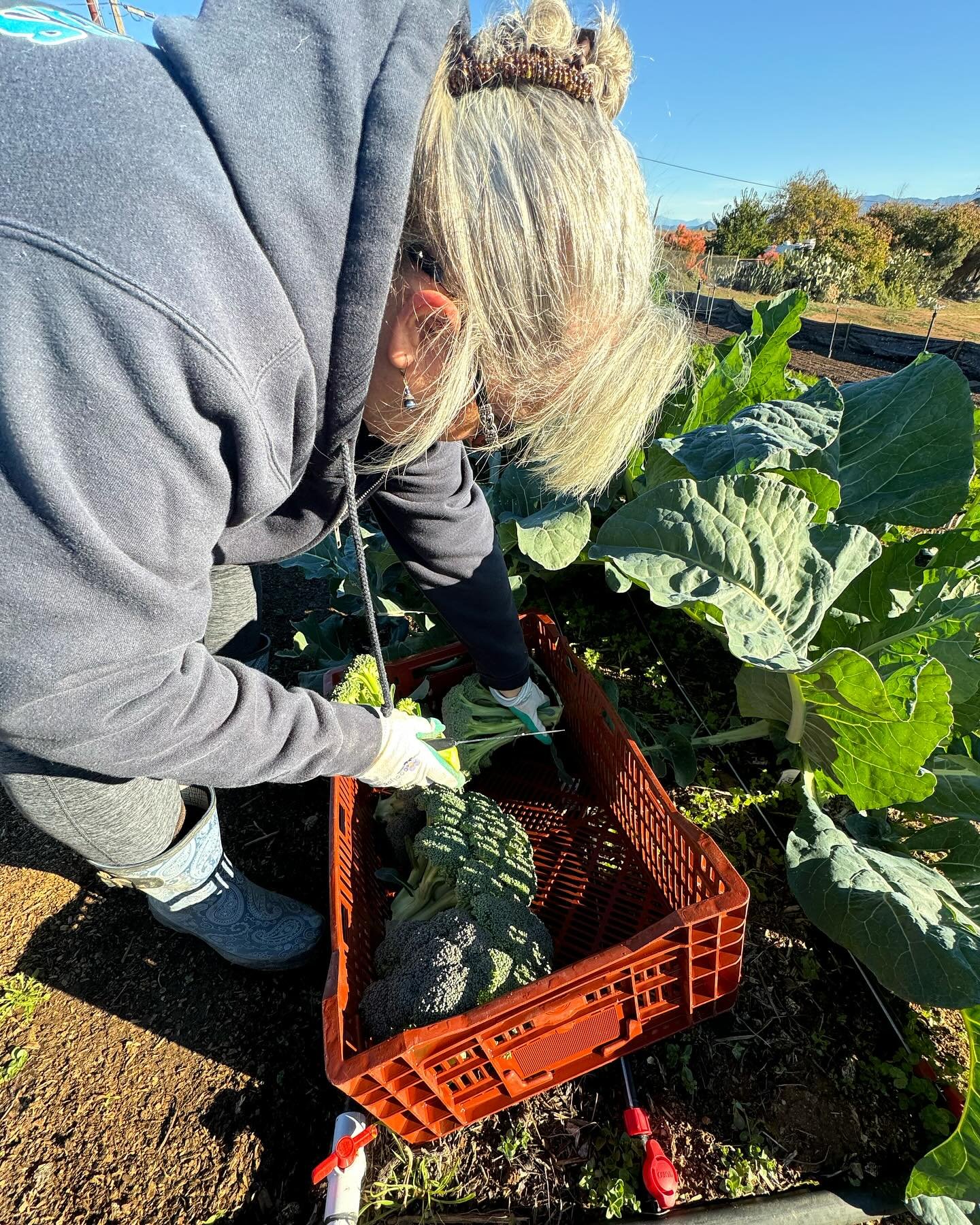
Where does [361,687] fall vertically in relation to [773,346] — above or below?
below

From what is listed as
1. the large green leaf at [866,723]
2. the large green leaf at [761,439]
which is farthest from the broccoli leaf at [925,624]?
the large green leaf at [761,439]

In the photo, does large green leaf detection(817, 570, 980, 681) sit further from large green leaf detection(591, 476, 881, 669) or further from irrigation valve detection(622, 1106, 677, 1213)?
irrigation valve detection(622, 1106, 677, 1213)

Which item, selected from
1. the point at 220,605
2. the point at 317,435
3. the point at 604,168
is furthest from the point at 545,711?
the point at 604,168

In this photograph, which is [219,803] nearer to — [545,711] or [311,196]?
[545,711]

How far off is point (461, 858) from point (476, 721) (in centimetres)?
47

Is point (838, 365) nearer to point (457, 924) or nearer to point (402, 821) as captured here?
point (402, 821)

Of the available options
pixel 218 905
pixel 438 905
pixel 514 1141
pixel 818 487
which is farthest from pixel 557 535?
pixel 514 1141

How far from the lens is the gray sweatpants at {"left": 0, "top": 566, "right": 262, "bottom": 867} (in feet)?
4.34

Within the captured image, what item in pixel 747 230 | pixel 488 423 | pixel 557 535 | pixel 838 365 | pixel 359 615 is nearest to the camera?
pixel 488 423

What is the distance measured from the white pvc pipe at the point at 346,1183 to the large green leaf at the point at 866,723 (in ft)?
4.75

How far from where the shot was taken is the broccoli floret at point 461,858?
5.59 feet

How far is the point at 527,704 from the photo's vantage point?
2.11 m

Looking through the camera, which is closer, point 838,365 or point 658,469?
point 658,469

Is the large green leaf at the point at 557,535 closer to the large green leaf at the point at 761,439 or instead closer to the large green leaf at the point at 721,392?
the large green leaf at the point at 761,439
